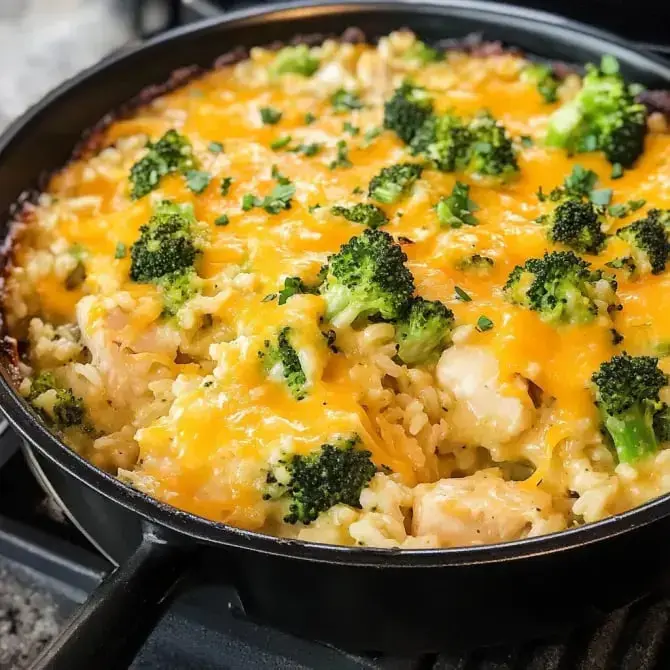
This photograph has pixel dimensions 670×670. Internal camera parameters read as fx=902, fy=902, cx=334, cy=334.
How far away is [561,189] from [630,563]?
1.04 metres

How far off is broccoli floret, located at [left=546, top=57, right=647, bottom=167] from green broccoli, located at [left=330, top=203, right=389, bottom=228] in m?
0.61

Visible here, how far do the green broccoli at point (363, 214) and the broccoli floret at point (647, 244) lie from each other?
556 mm

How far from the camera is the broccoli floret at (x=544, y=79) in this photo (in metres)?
2.63

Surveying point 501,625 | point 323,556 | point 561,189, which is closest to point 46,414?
point 323,556

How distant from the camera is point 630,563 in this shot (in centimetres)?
158

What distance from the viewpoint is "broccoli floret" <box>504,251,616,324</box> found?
183cm

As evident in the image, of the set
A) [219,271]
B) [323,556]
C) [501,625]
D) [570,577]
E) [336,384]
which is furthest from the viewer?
[219,271]

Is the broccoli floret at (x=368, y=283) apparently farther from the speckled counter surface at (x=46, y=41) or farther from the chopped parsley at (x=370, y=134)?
the speckled counter surface at (x=46, y=41)

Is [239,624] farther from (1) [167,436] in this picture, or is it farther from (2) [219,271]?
(2) [219,271]

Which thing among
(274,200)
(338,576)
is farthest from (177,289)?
(338,576)

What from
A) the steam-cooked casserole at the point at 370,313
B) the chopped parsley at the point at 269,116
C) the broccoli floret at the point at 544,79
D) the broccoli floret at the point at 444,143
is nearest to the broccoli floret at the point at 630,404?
the steam-cooked casserole at the point at 370,313

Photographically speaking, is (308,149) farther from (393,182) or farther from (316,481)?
(316,481)

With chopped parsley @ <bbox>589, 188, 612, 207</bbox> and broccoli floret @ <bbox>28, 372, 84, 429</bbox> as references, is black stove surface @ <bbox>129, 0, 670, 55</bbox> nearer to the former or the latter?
chopped parsley @ <bbox>589, 188, 612, 207</bbox>

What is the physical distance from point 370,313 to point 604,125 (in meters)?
0.96
